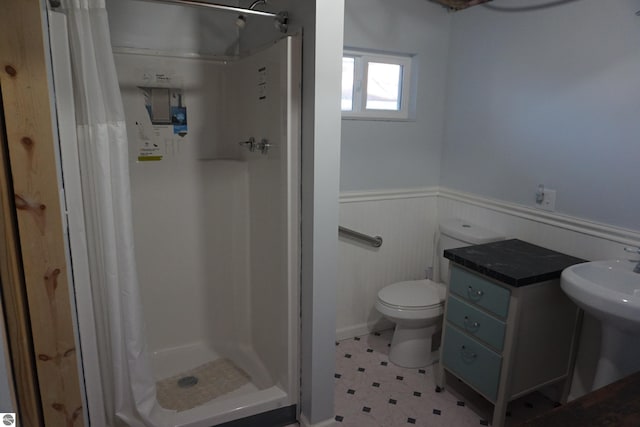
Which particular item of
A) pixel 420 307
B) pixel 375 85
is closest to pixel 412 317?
pixel 420 307

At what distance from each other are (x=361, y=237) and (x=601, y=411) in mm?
1651

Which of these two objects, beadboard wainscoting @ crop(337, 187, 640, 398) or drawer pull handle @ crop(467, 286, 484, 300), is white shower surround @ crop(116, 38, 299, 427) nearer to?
beadboard wainscoting @ crop(337, 187, 640, 398)

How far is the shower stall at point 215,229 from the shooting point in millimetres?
1822

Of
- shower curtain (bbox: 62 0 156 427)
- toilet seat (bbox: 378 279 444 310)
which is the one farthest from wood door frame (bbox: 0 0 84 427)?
toilet seat (bbox: 378 279 444 310)

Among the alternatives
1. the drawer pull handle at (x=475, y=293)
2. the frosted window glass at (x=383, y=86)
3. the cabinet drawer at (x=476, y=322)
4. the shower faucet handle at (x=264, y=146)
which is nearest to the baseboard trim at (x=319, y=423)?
the cabinet drawer at (x=476, y=322)

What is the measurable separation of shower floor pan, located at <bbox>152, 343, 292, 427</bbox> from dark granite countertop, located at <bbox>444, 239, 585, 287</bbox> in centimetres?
107

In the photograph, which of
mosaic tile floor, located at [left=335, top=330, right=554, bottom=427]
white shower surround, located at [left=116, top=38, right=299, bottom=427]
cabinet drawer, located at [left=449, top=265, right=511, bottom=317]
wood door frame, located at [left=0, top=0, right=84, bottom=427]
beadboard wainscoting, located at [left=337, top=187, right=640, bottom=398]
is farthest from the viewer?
beadboard wainscoting, located at [left=337, top=187, right=640, bottom=398]

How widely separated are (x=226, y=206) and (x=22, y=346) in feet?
4.35

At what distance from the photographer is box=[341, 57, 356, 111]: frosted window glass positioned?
254 cm

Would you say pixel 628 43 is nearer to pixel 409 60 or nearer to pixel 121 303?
pixel 409 60

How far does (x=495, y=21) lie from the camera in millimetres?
2391

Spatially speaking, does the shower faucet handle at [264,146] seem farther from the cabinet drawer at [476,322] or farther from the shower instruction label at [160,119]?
the cabinet drawer at [476,322]

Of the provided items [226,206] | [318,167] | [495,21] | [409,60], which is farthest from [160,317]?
[495,21]

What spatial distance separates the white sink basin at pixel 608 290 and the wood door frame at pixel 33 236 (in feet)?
5.81
